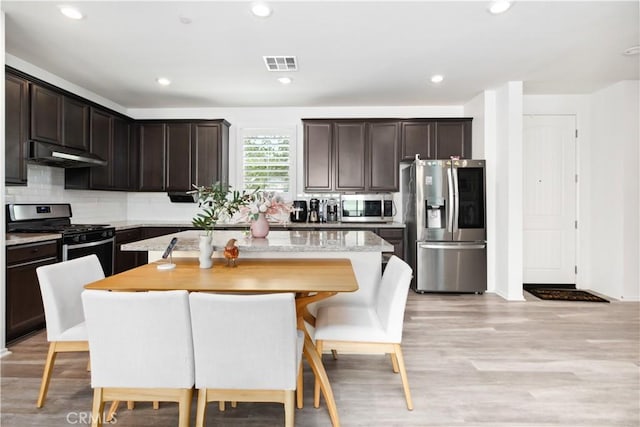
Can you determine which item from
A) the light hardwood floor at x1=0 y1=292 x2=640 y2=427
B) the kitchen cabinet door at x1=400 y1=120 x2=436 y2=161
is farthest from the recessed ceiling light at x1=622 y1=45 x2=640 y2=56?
the light hardwood floor at x1=0 y1=292 x2=640 y2=427

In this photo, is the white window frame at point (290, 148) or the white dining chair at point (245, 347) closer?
the white dining chair at point (245, 347)

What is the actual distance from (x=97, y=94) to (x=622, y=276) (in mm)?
7148

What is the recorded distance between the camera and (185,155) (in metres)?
5.04

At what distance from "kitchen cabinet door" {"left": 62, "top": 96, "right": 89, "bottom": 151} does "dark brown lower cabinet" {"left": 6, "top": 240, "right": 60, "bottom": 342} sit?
4.23ft

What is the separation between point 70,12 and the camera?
266cm

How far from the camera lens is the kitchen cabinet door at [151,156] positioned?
199 inches

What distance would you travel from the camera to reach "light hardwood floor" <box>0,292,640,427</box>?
6.25 feet

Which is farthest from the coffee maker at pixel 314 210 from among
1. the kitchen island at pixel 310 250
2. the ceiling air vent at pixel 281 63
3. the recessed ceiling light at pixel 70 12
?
the recessed ceiling light at pixel 70 12

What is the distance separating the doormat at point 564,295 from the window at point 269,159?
3.69m

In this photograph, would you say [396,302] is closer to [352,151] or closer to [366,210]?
[366,210]

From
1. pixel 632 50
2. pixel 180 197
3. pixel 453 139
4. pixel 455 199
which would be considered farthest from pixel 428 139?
pixel 180 197

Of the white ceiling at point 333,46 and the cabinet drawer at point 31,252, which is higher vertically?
the white ceiling at point 333,46

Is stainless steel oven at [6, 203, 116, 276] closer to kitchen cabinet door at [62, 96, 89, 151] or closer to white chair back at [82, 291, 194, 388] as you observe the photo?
kitchen cabinet door at [62, 96, 89, 151]

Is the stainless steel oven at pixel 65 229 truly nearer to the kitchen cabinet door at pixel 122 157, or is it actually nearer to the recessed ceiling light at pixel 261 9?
the kitchen cabinet door at pixel 122 157
